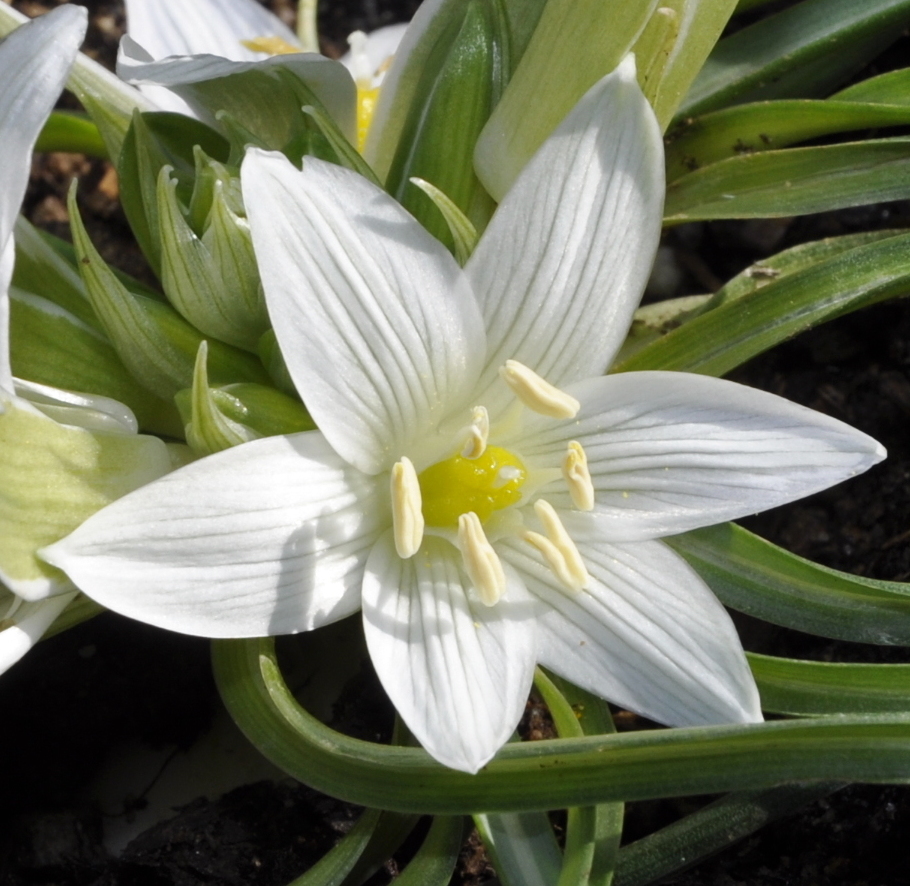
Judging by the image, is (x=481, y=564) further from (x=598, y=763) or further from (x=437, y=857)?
(x=437, y=857)

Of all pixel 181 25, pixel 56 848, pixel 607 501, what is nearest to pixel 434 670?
pixel 607 501

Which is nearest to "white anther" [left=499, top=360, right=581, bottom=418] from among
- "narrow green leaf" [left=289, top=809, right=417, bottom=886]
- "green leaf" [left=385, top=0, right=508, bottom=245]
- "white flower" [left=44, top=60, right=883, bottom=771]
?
"white flower" [left=44, top=60, right=883, bottom=771]

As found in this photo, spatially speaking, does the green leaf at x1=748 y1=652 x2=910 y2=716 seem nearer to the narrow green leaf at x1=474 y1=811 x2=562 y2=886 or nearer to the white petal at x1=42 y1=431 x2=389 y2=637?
the narrow green leaf at x1=474 y1=811 x2=562 y2=886

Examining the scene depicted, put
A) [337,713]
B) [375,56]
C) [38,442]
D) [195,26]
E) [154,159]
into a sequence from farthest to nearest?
[375,56] → [195,26] → [337,713] → [154,159] → [38,442]

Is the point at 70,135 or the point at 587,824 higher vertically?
the point at 70,135

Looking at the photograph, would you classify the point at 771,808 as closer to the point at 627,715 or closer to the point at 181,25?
the point at 627,715

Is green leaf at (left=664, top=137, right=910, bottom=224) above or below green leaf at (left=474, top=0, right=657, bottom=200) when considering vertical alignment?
below

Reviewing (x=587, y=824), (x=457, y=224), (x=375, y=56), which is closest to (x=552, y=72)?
(x=457, y=224)
